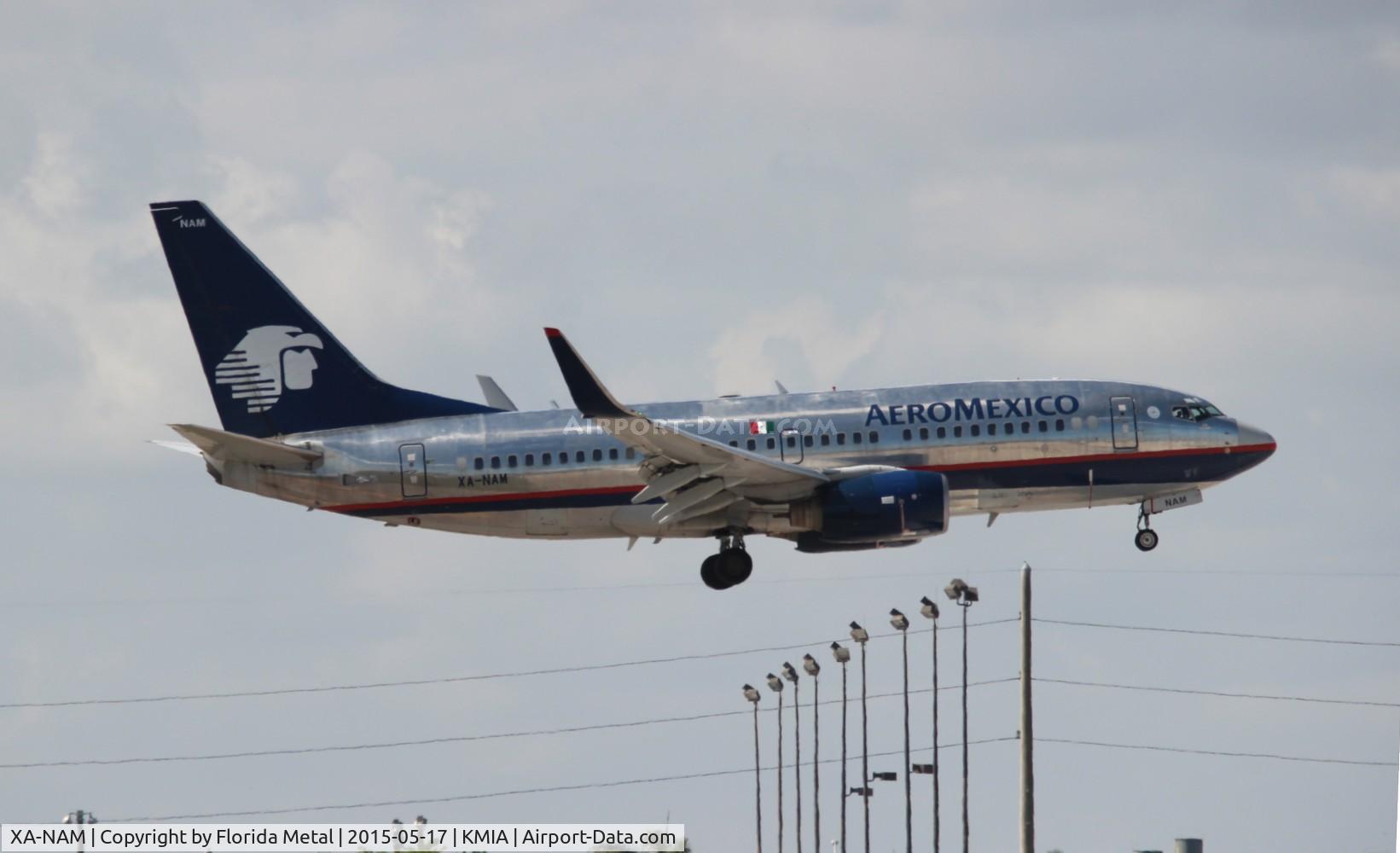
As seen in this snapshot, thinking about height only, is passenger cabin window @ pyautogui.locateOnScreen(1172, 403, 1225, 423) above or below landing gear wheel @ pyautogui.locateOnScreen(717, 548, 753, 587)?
above

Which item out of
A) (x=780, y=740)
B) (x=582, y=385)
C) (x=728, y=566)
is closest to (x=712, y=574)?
(x=728, y=566)

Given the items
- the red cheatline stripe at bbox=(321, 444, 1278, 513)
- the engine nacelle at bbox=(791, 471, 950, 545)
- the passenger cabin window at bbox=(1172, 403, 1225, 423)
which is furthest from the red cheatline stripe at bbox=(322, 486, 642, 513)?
the passenger cabin window at bbox=(1172, 403, 1225, 423)

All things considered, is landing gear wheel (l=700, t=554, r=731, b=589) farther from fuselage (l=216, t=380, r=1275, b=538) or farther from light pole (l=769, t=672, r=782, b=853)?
light pole (l=769, t=672, r=782, b=853)

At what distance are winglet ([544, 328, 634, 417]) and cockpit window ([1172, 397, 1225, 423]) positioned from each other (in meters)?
18.8

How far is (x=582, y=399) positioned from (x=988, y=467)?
1340 cm

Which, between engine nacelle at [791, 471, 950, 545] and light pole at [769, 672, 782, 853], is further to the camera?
light pole at [769, 672, 782, 853]

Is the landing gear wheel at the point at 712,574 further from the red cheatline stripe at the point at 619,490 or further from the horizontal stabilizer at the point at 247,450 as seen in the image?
the horizontal stabilizer at the point at 247,450

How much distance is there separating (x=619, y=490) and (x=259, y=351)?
1404 centimetres

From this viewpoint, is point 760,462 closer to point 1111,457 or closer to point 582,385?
point 582,385

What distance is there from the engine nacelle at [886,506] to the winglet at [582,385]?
300 inches

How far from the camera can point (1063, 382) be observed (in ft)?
225

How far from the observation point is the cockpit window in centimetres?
6969

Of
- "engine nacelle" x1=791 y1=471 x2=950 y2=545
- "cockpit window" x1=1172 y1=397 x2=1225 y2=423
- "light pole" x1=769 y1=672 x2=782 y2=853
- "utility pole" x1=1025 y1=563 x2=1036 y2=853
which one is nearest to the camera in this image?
"utility pole" x1=1025 y1=563 x2=1036 y2=853

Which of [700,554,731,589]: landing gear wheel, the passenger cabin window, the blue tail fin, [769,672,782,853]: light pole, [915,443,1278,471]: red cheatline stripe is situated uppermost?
the blue tail fin
